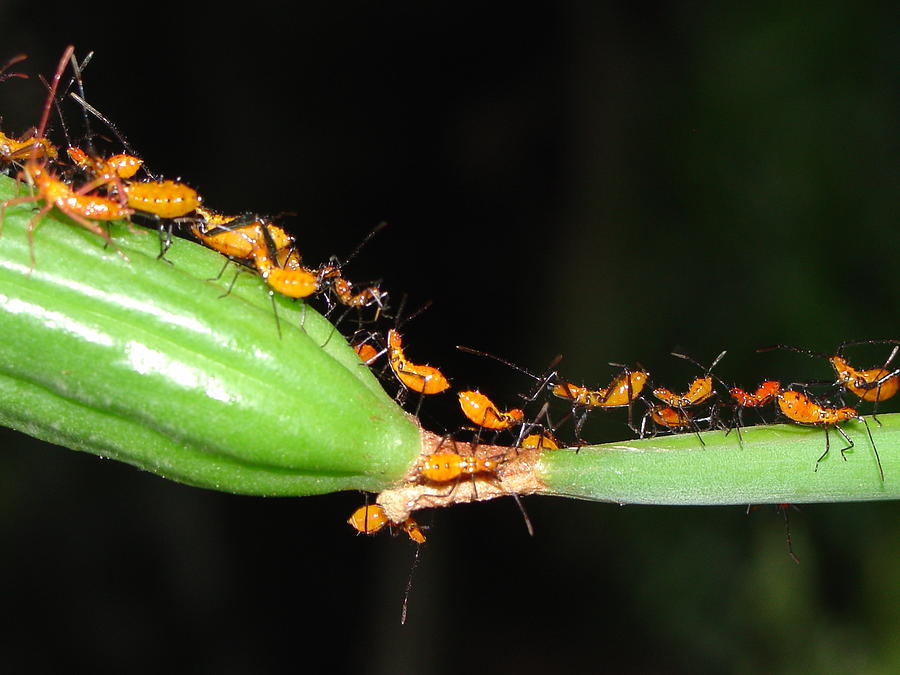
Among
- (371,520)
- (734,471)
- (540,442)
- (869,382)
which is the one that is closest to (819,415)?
(734,471)

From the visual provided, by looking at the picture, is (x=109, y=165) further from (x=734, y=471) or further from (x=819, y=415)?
(x=819, y=415)

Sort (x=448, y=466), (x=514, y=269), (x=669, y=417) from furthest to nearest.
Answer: (x=514, y=269) → (x=669, y=417) → (x=448, y=466)

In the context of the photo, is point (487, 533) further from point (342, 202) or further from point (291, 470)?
point (291, 470)

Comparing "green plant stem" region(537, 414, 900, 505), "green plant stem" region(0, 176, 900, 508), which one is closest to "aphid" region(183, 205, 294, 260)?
"green plant stem" region(0, 176, 900, 508)

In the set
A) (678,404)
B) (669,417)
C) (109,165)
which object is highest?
(678,404)

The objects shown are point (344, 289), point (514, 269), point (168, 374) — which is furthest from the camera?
point (514, 269)

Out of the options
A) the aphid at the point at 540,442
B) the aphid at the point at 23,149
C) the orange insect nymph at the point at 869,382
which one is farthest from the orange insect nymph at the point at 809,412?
the aphid at the point at 23,149
